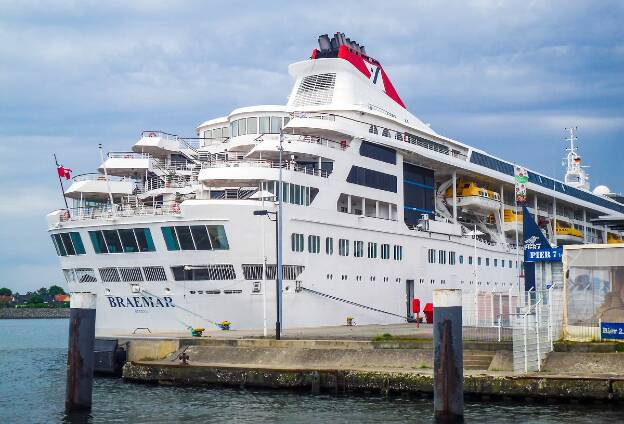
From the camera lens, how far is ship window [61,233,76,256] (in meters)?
41.6

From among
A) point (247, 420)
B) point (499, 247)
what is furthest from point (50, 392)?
point (499, 247)

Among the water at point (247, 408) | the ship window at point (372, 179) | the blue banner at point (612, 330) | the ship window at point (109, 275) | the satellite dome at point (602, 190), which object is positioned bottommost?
the water at point (247, 408)

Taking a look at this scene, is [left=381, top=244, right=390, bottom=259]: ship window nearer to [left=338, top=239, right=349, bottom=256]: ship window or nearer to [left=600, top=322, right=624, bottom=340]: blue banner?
[left=338, top=239, right=349, bottom=256]: ship window

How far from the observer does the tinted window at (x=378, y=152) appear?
4703 centimetres

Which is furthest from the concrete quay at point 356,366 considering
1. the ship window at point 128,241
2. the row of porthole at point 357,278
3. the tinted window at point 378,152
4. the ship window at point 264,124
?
the tinted window at point 378,152

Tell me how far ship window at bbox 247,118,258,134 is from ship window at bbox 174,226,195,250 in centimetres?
975

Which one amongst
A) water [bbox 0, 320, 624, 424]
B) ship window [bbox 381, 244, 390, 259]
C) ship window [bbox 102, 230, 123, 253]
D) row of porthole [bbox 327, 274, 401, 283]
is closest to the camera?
water [bbox 0, 320, 624, 424]

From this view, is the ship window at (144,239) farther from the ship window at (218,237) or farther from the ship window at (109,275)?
the ship window at (218,237)

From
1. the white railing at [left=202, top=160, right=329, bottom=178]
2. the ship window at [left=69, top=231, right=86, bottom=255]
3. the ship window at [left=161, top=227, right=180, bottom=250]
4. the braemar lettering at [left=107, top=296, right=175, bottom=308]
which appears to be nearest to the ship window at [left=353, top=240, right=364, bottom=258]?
the white railing at [left=202, top=160, right=329, bottom=178]

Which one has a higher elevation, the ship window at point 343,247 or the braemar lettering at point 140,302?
the ship window at point 343,247

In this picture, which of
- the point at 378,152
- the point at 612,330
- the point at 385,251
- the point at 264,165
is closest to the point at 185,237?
the point at 264,165

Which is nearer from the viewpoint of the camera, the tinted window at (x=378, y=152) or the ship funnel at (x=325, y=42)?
the tinted window at (x=378, y=152)

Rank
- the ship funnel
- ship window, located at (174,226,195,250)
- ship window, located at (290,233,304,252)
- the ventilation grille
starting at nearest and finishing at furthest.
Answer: ship window, located at (174,226,195,250) < ship window, located at (290,233,304,252) < the ventilation grille < the ship funnel

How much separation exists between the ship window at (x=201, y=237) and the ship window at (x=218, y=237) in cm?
22
